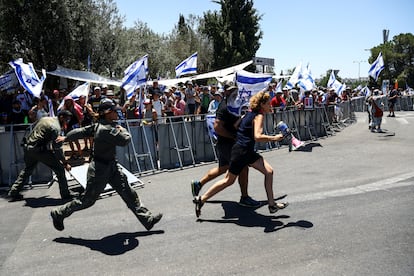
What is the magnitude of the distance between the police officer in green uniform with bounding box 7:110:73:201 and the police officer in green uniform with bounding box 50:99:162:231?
1655 mm

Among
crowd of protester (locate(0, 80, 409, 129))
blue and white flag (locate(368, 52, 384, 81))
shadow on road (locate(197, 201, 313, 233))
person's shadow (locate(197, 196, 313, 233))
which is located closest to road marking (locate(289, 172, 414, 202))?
person's shadow (locate(197, 196, 313, 233))

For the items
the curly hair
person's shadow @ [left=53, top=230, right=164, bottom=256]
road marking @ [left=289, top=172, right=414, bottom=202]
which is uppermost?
the curly hair

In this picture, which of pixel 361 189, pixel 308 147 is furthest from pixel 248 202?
pixel 308 147

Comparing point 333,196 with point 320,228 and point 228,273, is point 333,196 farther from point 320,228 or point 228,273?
point 228,273

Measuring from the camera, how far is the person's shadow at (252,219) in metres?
5.32

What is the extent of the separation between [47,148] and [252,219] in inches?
150

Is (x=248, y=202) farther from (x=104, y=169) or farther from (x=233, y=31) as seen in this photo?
(x=233, y=31)


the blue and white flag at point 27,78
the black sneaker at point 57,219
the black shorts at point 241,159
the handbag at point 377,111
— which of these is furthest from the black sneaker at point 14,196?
the handbag at point 377,111

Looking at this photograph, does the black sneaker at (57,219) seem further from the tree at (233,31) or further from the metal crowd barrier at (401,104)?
the tree at (233,31)

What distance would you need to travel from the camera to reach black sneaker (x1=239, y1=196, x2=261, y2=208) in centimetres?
624

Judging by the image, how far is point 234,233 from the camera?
5.16m

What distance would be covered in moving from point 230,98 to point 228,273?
2.90 m

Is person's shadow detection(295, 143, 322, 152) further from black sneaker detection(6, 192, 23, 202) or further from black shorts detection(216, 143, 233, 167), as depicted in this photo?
black sneaker detection(6, 192, 23, 202)

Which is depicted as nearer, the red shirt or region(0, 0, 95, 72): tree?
the red shirt
